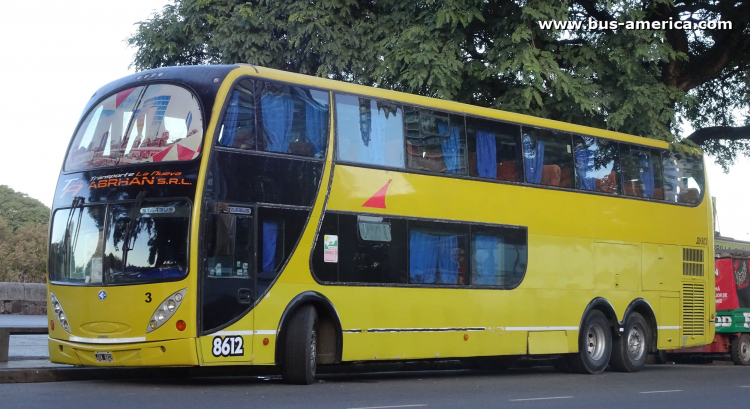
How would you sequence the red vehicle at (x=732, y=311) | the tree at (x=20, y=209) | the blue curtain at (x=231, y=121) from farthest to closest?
the tree at (x=20, y=209)
the red vehicle at (x=732, y=311)
the blue curtain at (x=231, y=121)

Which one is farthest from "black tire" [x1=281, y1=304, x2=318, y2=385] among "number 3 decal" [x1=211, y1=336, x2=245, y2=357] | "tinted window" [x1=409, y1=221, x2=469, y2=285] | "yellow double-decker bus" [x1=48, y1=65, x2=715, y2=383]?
"tinted window" [x1=409, y1=221, x2=469, y2=285]

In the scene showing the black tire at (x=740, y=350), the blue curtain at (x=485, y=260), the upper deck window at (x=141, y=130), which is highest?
the upper deck window at (x=141, y=130)

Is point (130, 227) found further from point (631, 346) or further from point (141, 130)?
point (631, 346)

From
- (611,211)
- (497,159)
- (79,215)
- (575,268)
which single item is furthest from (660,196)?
(79,215)

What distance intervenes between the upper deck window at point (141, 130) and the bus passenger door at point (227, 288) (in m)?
0.94

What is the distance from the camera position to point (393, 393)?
12.4 meters

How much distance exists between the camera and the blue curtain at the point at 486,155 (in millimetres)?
16094

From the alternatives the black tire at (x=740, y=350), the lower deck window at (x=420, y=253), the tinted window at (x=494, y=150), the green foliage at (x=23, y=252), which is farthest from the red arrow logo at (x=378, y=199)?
the green foliage at (x=23, y=252)

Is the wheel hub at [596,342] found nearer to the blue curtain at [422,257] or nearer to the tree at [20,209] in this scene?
the blue curtain at [422,257]

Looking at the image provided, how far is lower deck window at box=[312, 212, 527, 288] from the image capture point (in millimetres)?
13828

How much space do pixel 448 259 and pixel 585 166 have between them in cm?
395

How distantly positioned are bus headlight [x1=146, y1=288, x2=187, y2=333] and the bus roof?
9.89 feet

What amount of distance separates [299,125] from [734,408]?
21.2 feet

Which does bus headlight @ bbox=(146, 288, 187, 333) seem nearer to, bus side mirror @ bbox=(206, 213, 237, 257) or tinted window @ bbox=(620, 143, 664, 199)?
bus side mirror @ bbox=(206, 213, 237, 257)
